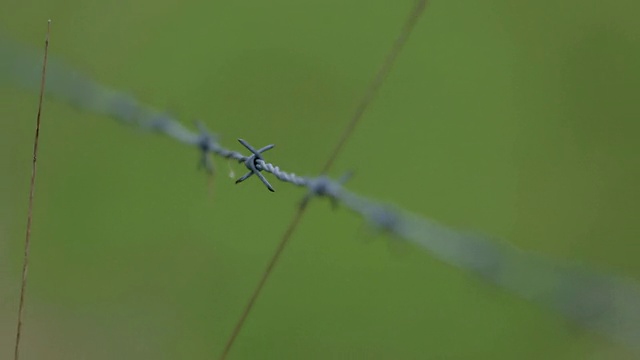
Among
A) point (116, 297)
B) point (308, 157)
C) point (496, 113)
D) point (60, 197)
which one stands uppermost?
point (496, 113)

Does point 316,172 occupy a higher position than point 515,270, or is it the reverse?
point 316,172

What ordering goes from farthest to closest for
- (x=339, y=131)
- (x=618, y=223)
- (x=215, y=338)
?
(x=339, y=131)
(x=618, y=223)
(x=215, y=338)

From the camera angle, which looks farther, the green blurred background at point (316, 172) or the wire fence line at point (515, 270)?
the green blurred background at point (316, 172)

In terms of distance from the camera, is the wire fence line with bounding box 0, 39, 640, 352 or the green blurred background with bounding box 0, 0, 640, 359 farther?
the green blurred background with bounding box 0, 0, 640, 359

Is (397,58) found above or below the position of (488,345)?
above

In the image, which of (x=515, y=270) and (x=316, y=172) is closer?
(x=515, y=270)

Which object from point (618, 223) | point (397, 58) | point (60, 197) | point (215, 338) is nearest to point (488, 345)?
point (618, 223)

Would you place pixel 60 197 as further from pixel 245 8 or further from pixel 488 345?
pixel 488 345

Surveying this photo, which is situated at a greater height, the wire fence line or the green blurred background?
the green blurred background
